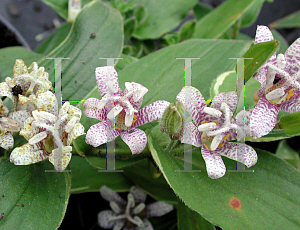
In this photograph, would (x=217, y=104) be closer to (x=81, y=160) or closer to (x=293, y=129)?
(x=293, y=129)

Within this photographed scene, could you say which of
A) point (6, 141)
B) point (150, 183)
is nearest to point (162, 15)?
point (150, 183)

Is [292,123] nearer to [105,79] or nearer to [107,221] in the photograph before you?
[105,79]

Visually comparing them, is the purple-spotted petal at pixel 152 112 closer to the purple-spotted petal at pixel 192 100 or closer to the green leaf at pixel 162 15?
the purple-spotted petal at pixel 192 100

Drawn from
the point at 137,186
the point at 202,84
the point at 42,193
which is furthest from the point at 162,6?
the point at 42,193

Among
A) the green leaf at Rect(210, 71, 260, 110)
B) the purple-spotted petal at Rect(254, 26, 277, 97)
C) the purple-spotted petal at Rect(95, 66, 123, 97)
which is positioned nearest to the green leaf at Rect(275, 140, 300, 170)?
the green leaf at Rect(210, 71, 260, 110)

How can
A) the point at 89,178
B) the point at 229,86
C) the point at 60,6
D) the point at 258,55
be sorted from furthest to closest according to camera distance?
1. the point at 60,6
2. the point at 89,178
3. the point at 229,86
4. the point at 258,55

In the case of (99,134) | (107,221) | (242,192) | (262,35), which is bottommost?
(107,221)
